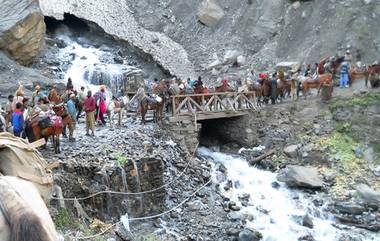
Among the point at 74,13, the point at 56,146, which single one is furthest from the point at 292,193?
the point at 74,13

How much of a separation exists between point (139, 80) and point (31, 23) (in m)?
5.70

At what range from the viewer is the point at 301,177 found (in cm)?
1656

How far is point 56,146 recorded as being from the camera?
40.3 feet

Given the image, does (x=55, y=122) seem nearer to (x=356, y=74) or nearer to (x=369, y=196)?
(x=369, y=196)

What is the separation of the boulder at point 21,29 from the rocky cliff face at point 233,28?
4.12 m

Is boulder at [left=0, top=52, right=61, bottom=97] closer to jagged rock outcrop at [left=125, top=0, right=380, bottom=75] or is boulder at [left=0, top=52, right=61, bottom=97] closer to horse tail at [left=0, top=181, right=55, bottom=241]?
jagged rock outcrop at [left=125, top=0, right=380, bottom=75]

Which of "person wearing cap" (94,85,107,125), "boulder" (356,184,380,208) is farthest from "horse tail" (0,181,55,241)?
"boulder" (356,184,380,208)

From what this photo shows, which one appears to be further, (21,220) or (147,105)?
(147,105)

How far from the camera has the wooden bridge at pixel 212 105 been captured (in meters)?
18.3

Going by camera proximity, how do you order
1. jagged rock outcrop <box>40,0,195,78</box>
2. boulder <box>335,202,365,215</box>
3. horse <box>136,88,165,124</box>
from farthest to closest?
jagged rock outcrop <box>40,0,195,78</box> < horse <box>136,88,165,124</box> < boulder <box>335,202,365,215</box>

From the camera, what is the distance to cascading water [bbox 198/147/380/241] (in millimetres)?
14070

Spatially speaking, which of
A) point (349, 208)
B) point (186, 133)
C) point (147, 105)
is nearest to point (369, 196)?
point (349, 208)

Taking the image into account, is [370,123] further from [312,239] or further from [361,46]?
[312,239]

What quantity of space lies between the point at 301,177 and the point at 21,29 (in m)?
14.5
